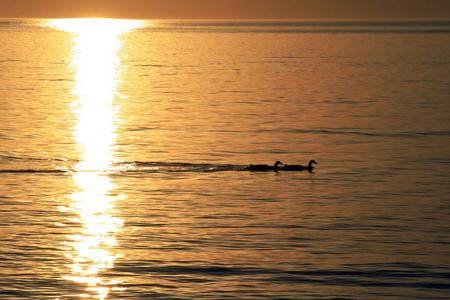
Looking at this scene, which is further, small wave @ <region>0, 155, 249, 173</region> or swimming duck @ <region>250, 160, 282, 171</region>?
small wave @ <region>0, 155, 249, 173</region>

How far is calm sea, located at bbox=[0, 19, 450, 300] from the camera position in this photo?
17766 millimetres

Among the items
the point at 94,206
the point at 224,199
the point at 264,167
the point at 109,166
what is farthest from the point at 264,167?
the point at 94,206

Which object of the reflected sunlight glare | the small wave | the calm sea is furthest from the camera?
the small wave

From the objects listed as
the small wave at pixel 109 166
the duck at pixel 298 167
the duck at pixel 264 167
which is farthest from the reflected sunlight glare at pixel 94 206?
the duck at pixel 298 167

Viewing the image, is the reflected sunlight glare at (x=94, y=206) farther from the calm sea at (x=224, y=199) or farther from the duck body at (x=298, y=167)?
the duck body at (x=298, y=167)

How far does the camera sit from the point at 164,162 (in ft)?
101

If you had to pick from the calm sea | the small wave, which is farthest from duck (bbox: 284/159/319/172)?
the small wave

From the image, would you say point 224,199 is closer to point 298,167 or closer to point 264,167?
point 264,167

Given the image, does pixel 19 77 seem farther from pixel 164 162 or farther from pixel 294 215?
pixel 294 215

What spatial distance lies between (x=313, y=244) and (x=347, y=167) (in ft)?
34.3

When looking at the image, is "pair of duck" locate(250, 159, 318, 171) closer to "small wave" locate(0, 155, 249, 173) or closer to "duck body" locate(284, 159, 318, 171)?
"duck body" locate(284, 159, 318, 171)

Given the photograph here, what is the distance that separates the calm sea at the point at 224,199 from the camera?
1777cm

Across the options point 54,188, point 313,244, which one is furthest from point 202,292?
point 54,188

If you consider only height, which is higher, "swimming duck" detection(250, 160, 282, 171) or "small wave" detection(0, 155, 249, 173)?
"small wave" detection(0, 155, 249, 173)
